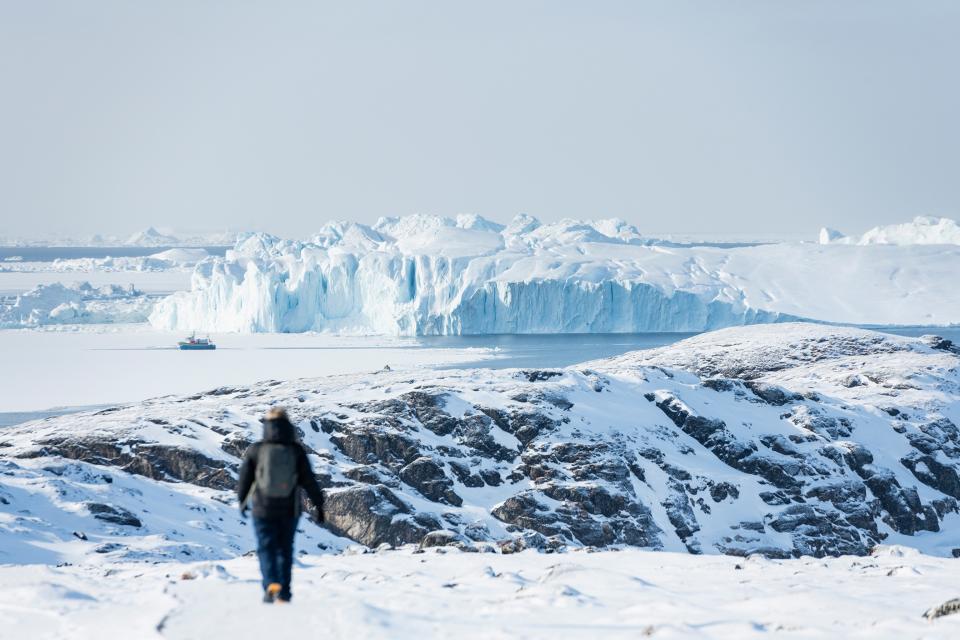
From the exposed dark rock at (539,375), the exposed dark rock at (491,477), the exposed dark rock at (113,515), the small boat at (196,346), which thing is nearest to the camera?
the exposed dark rock at (113,515)

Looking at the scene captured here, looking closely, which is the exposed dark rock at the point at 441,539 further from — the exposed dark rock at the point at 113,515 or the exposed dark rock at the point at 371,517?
the exposed dark rock at the point at 113,515

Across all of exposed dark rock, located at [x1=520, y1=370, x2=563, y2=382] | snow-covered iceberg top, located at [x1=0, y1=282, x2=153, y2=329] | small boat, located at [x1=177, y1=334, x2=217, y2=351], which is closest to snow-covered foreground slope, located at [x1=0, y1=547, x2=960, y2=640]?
exposed dark rock, located at [x1=520, y1=370, x2=563, y2=382]

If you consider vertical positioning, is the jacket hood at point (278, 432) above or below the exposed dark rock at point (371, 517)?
above

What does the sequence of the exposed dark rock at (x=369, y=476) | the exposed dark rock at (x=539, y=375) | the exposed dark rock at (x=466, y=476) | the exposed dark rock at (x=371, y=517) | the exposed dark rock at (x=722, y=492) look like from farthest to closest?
the exposed dark rock at (x=539, y=375) < the exposed dark rock at (x=722, y=492) < the exposed dark rock at (x=466, y=476) < the exposed dark rock at (x=369, y=476) < the exposed dark rock at (x=371, y=517)

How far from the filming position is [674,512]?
62094 millimetres

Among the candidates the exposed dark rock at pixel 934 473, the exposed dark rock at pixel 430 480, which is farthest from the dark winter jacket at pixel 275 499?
the exposed dark rock at pixel 934 473

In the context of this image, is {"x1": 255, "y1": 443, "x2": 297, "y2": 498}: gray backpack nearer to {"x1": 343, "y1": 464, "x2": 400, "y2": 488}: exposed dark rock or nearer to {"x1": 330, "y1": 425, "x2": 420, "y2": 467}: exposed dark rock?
{"x1": 343, "y1": 464, "x2": 400, "y2": 488}: exposed dark rock

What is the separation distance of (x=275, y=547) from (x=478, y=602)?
Result: 140 inches

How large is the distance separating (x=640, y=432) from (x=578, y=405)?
168 inches

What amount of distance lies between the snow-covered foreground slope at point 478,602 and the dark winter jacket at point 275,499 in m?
1.22

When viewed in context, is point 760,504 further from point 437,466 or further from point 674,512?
point 437,466

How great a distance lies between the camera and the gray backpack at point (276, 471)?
12.7m

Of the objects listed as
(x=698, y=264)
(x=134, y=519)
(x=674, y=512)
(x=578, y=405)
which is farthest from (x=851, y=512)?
(x=698, y=264)

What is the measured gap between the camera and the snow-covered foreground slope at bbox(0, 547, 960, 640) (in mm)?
13172
